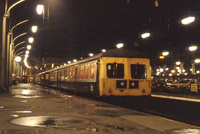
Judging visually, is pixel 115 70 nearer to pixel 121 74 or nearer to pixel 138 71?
pixel 121 74

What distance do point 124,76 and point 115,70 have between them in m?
0.64

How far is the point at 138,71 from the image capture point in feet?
61.2

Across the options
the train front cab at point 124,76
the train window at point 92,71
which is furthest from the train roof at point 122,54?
the train window at point 92,71

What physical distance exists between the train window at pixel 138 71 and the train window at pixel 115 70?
72 cm

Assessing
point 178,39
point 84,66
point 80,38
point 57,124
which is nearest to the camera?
point 57,124

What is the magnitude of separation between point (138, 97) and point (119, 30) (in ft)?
62.1

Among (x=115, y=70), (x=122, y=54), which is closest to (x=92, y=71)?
(x=115, y=70)

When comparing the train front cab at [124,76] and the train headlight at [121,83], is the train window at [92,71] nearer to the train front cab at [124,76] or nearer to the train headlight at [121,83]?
the train front cab at [124,76]

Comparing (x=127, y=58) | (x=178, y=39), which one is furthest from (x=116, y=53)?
(x=178, y=39)

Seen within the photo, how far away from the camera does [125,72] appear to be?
18.4 metres

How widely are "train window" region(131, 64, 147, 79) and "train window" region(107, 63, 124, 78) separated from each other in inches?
28.2

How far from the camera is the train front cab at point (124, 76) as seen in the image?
699 inches

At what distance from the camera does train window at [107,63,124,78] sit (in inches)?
711

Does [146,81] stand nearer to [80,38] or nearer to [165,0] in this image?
[165,0]
